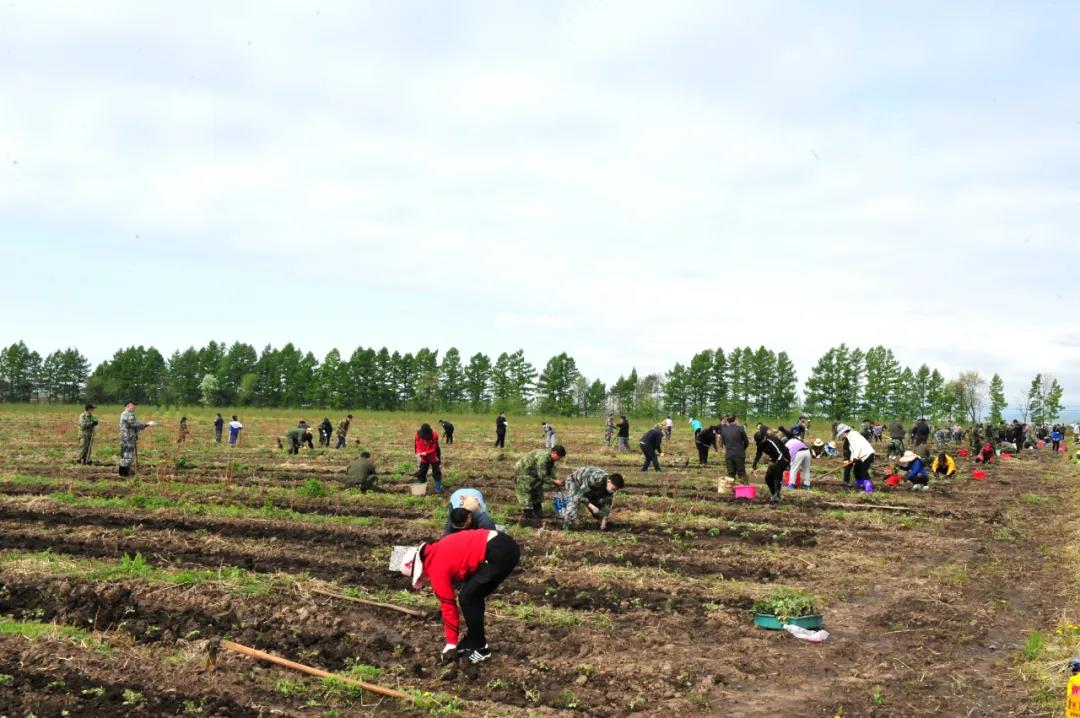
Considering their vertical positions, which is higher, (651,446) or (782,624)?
(651,446)

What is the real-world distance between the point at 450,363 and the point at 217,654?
91.8 meters

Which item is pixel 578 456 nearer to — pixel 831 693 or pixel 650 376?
pixel 831 693

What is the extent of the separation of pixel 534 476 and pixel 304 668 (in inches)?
292

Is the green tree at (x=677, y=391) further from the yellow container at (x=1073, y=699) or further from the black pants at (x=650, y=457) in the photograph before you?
the yellow container at (x=1073, y=699)

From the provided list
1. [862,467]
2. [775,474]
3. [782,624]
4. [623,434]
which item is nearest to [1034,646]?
[782,624]

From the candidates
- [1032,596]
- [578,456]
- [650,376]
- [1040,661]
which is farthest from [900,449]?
[650,376]

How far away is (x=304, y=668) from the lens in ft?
21.4

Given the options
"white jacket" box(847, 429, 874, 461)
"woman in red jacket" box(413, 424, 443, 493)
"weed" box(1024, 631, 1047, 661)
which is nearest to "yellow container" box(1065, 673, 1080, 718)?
"weed" box(1024, 631, 1047, 661)

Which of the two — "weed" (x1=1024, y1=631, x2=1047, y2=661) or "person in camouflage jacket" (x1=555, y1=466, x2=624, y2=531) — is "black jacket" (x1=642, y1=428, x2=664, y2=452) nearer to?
"person in camouflage jacket" (x1=555, y1=466, x2=624, y2=531)

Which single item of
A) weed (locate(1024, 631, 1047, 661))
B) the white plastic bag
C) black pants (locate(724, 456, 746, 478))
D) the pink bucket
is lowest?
the white plastic bag

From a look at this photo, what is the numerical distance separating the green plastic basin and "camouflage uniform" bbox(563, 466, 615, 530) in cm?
464

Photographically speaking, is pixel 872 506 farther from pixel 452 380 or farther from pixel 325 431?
pixel 452 380

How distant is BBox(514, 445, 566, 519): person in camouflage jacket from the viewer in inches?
534

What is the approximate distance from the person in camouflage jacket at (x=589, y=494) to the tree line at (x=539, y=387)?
73643 mm
